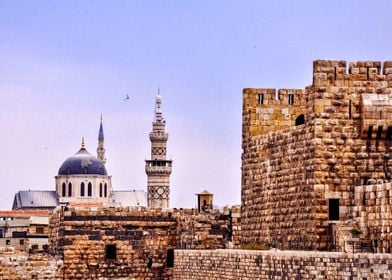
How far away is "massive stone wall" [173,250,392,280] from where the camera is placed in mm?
21141

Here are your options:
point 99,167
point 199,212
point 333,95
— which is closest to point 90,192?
point 99,167

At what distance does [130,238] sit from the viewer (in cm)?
3816

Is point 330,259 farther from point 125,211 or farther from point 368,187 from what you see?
point 125,211

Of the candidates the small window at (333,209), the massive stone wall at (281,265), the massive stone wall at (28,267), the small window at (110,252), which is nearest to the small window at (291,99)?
the massive stone wall at (281,265)

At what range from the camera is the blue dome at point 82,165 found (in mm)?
152000

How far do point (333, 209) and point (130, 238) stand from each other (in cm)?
1167

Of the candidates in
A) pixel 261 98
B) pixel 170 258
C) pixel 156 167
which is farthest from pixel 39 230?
pixel 156 167

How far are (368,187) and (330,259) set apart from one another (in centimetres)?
368

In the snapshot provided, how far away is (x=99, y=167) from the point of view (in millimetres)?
153625

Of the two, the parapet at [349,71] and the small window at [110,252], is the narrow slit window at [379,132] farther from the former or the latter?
the small window at [110,252]

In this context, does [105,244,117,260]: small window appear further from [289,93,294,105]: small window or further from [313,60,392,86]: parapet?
[313,60,392,86]: parapet

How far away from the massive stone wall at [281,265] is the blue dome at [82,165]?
118 meters

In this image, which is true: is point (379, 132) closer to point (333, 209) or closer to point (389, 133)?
point (389, 133)

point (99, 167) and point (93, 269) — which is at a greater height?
point (99, 167)
